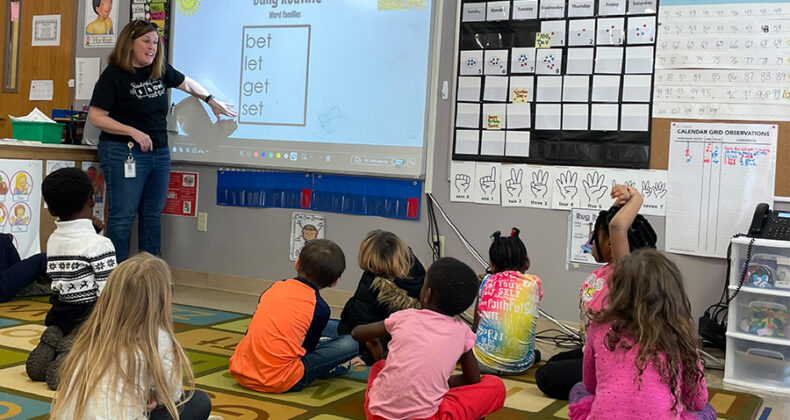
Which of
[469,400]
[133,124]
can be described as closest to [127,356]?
[469,400]

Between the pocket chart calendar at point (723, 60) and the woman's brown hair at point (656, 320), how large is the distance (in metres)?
2.05

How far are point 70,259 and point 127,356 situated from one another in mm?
1032

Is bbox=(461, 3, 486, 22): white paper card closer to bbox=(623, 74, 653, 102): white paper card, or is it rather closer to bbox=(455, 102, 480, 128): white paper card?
bbox=(455, 102, 480, 128): white paper card

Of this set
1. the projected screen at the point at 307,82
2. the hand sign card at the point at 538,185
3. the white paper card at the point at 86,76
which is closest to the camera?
the hand sign card at the point at 538,185

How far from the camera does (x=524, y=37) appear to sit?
13.8 feet

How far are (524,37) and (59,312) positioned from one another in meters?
2.64

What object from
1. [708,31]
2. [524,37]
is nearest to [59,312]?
[524,37]

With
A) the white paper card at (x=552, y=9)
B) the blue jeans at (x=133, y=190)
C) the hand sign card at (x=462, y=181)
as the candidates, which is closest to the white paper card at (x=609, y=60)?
the white paper card at (x=552, y=9)

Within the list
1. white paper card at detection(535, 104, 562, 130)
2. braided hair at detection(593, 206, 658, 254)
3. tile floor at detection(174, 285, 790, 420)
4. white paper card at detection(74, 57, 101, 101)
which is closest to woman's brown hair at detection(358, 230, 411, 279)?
braided hair at detection(593, 206, 658, 254)

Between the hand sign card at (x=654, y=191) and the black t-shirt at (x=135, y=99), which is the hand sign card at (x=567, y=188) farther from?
the black t-shirt at (x=135, y=99)

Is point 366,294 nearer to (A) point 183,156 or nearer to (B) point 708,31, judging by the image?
(B) point 708,31

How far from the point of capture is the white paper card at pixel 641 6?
3.90 meters

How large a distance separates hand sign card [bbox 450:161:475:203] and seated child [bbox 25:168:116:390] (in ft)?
6.87

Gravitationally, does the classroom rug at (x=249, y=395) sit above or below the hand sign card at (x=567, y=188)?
below
